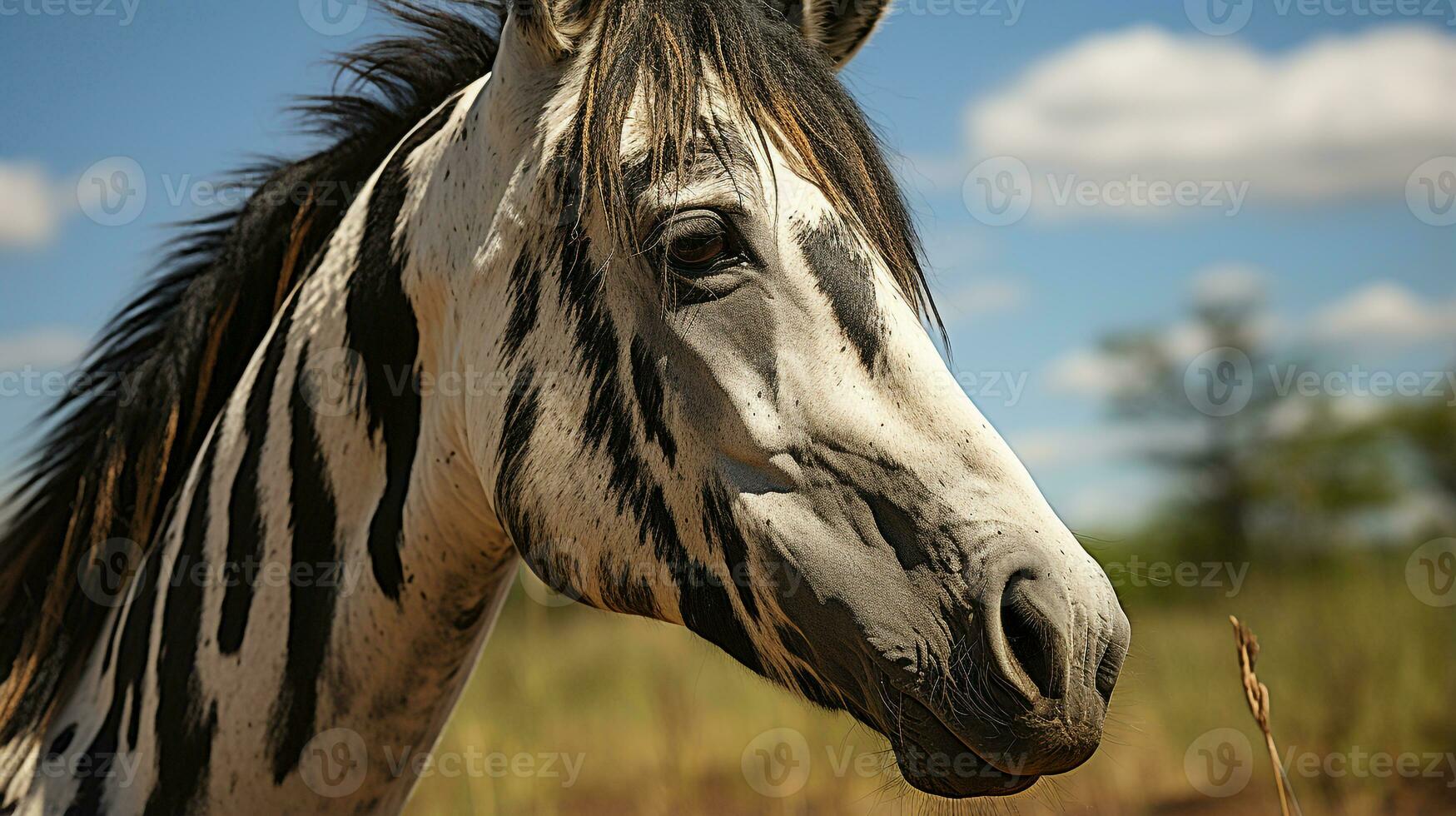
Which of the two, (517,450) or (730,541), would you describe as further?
(517,450)

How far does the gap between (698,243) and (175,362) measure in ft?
4.86

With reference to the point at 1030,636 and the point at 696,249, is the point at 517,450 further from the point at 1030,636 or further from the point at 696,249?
the point at 1030,636

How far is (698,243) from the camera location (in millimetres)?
1573

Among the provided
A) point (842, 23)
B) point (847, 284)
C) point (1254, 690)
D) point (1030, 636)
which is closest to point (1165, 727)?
point (1254, 690)

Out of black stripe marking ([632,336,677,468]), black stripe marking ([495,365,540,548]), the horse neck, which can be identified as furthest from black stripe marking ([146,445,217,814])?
black stripe marking ([632,336,677,468])

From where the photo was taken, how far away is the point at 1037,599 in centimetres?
127

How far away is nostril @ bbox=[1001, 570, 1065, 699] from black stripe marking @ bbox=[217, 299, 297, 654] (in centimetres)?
153

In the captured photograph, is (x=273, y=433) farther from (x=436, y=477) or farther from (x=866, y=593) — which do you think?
(x=866, y=593)

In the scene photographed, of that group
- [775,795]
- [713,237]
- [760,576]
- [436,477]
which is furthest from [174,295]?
[775,795]

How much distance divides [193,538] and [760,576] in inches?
53.5

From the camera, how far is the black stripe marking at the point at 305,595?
1.80 metres

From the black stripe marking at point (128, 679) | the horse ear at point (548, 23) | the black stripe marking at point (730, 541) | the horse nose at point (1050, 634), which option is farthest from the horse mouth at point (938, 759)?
the black stripe marking at point (128, 679)

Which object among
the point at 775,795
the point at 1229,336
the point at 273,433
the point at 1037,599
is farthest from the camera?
the point at 1229,336

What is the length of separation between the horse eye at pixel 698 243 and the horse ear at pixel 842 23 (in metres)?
0.79
